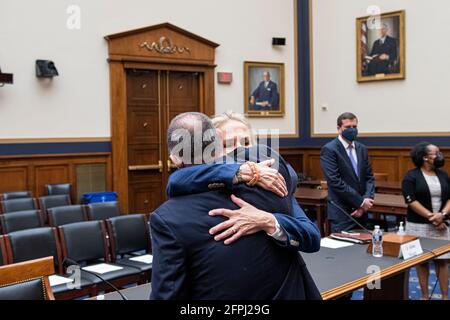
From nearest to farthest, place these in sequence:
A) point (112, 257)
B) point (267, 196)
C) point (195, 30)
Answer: point (267, 196) < point (112, 257) < point (195, 30)

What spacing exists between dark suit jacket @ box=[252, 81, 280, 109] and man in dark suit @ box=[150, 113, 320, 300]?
10273mm

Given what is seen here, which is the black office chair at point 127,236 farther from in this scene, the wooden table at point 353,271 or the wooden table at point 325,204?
the wooden table at point 325,204

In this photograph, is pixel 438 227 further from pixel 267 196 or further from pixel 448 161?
pixel 448 161

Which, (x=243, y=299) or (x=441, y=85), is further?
(x=441, y=85)

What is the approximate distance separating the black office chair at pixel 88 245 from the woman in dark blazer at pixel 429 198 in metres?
2.70

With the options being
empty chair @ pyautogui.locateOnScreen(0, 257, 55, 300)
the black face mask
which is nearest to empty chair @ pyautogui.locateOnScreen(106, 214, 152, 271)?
empty chair @ pyautogui.locateOnScreen(0, 257, 55, 300)

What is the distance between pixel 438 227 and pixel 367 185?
2.54 feet

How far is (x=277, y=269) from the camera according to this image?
1.90m

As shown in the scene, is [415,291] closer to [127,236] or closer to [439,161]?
[439,161]

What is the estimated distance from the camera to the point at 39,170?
31.1 ft

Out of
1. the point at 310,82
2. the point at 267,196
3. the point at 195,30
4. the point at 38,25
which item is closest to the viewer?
the point at 267,196

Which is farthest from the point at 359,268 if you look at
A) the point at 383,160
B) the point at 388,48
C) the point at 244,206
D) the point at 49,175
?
the point at 388,48

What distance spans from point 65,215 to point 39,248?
1.50m
